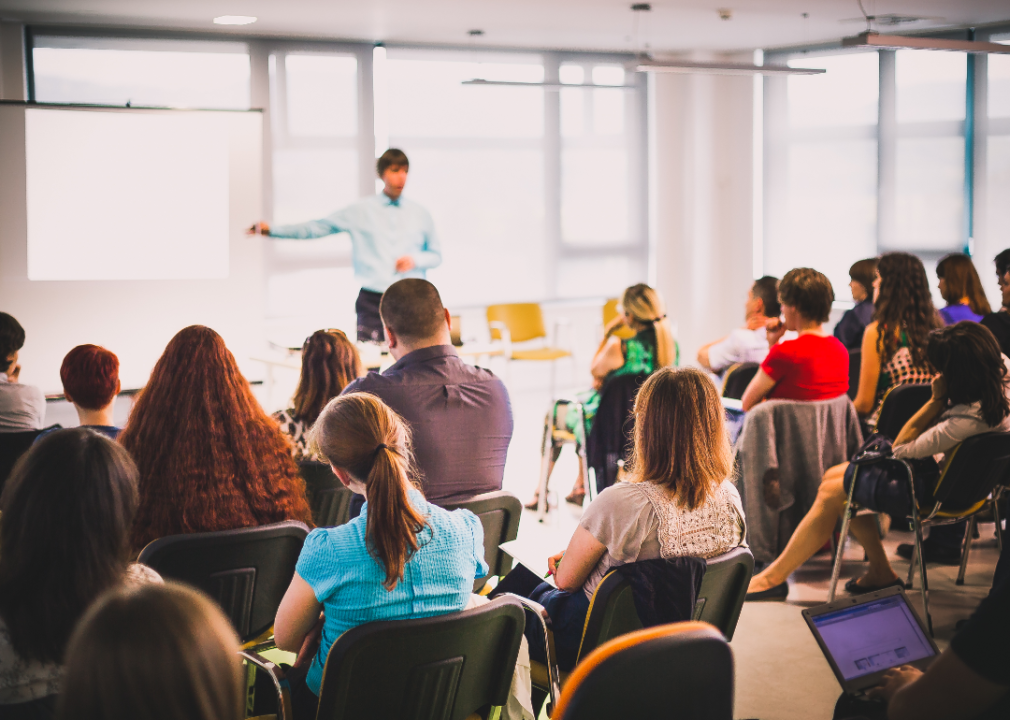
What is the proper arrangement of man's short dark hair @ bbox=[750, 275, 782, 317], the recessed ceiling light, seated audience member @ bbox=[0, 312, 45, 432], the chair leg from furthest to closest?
the recessed ceiling light → man's short dark hair @ bbox=[750, 275, 782, 317] → the chair leg → seated audience member @ bbox=[0, 312, 45, 432]

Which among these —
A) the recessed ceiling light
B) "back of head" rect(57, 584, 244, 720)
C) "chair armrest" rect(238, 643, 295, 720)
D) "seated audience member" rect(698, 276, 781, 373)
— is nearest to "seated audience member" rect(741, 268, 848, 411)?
"seated audience member" rect(698, 276, 781, 373)

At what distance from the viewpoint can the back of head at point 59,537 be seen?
1.42 meters

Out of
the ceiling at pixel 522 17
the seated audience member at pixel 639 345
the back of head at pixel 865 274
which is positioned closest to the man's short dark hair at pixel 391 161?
the ceiling at pixel 522 17

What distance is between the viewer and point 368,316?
18.2ft

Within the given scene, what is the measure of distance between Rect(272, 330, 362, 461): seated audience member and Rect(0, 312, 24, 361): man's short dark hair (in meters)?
1.28

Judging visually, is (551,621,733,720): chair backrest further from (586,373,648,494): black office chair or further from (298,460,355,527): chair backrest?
(586,373,648,494): black office chair

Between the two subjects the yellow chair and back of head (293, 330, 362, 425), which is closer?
back of head (293, 330, 362, 425)

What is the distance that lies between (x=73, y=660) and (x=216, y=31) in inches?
280

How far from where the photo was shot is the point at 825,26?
7547mm

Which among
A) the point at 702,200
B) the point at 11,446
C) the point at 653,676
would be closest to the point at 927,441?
the point at 653,676

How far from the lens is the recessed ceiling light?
6.59 m

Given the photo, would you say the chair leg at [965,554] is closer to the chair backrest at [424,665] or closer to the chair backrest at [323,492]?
the chair backrest at [323,492]

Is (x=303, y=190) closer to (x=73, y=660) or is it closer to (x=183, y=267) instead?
(x=183, y=267)

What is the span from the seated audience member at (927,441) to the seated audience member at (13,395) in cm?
287
